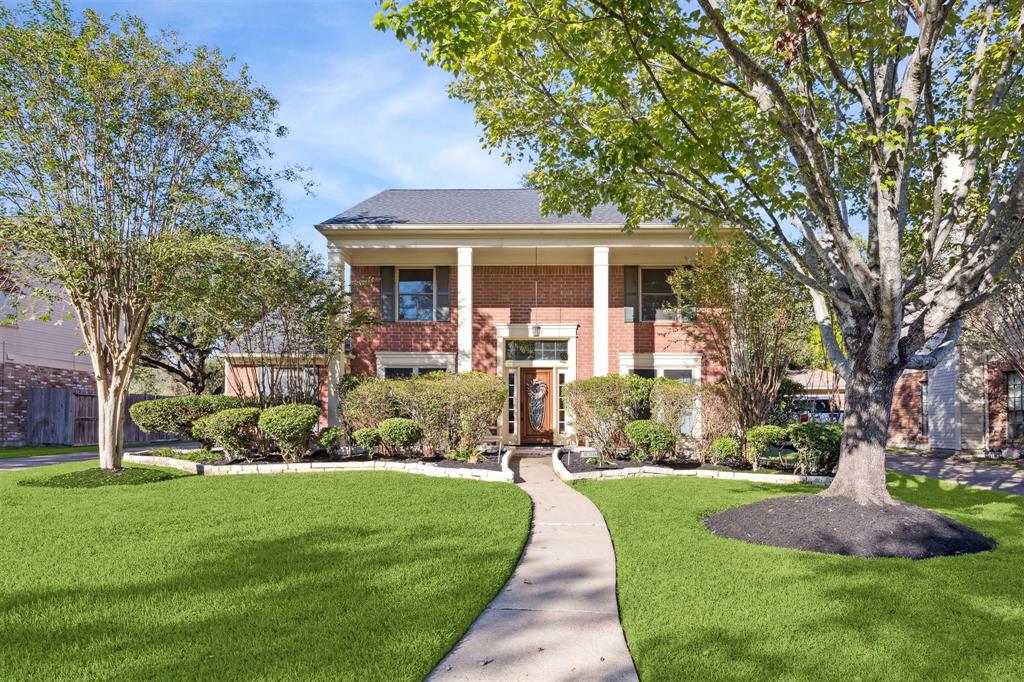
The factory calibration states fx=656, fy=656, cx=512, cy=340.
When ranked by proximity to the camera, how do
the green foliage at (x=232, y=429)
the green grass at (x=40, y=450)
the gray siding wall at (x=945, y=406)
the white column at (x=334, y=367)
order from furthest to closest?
the gray siding wall at (x=945, y=406) < the green grass at (x=40, y=450) < the white column at (x=334, y=367) < the green foliage at (x=232, y=429)

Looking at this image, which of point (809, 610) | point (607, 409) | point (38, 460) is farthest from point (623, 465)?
point (38, 460)

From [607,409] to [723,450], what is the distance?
2.37m

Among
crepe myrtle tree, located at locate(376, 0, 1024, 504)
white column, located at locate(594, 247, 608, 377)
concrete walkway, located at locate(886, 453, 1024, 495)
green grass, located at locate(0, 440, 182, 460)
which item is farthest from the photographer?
green grass, located at locate(0, 440, 182, 460)

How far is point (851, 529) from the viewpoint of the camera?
672 centimetres

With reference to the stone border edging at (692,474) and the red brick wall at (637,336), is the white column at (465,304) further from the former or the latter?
the stone border edging at (692,474)

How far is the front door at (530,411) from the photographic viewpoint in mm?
17156

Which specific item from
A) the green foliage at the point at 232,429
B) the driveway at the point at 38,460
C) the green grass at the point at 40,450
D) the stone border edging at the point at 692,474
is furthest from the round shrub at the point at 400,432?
the green grass at the point at 40,450

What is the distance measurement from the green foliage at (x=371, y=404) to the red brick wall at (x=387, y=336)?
130 inches

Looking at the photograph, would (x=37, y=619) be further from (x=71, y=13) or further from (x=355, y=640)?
(x=71, y=13)

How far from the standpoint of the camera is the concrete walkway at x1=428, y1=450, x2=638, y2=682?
11.7 ft

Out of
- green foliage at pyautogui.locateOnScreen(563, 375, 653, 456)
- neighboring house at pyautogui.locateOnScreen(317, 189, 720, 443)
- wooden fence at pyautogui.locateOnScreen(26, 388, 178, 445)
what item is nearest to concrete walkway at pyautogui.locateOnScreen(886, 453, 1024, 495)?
neighboring house at pyautogui.locateOnScreen(317, 189, 720, 443)

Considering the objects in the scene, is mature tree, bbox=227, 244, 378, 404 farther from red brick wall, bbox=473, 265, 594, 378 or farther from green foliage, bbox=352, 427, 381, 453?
red brick wall, bbox=473, 265, 594, 378

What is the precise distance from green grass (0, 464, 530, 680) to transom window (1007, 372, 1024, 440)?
1683cm

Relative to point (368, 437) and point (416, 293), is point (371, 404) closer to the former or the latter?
point (368, 437)
